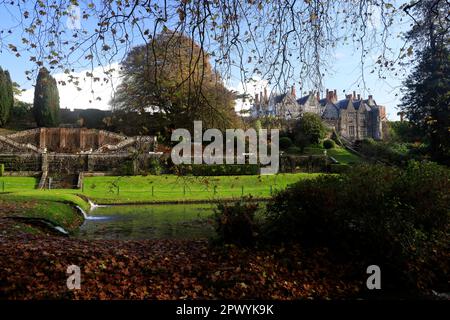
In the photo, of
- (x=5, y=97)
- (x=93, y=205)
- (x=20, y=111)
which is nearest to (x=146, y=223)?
(x=93, y=205)

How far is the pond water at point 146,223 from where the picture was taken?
12547mm

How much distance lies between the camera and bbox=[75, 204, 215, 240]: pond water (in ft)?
41.2

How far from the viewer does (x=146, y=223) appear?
→ 49.9 ft

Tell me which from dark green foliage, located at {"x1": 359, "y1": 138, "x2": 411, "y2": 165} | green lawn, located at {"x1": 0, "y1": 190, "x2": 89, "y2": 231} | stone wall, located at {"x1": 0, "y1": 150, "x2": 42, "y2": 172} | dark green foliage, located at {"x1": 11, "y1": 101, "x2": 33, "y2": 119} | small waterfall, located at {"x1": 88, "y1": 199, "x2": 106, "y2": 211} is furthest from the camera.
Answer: dark green foliage, located at {"x1": 11, "y1": 101, "x2": 33, "y2": 119}

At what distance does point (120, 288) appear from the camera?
5703mm

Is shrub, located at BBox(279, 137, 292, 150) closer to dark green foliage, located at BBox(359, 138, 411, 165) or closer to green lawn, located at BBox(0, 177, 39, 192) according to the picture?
dark green foliage, located at BBox(359, 138, 411, 165)

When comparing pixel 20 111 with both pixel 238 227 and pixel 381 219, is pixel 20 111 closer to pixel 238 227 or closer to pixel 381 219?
pixel 238 227

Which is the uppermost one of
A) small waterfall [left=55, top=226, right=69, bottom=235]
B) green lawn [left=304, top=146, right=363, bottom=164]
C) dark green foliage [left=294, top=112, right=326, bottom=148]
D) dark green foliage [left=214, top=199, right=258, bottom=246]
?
dark green foliage [left=294, top=112, right=326, bottom=148]

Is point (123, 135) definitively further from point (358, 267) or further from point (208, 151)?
point (358, 267)

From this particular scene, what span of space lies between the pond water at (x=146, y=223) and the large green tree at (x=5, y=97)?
111ft

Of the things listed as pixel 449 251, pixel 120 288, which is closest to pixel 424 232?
pixel 449 251

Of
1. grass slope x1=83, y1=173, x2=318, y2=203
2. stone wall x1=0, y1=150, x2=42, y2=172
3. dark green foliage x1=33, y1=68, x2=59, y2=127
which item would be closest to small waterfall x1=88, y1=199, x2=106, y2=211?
grass slope x1=83, y1=173, x2=318, y2=203

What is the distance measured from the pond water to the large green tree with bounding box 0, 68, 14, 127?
111 ft

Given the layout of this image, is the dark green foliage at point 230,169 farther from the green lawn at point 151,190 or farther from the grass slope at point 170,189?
the green lawn at point 151,190
